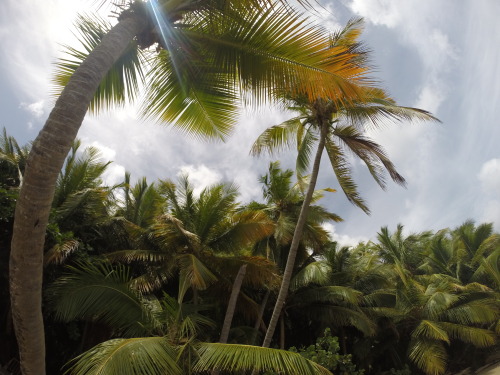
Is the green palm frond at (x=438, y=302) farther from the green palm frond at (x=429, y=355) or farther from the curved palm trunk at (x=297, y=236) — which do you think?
the curved palm trunk at (x=297, y=236)

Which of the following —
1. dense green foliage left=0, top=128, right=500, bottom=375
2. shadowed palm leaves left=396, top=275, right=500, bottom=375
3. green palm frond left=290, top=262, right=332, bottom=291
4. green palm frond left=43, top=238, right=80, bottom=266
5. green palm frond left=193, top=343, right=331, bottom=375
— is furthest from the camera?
shadowed palm leaves left=396, top=275, right=500, bottom=375

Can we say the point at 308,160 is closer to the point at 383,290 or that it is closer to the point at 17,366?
the point at 383,290

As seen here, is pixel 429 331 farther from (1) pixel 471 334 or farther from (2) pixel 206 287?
(2) pixel 206 287

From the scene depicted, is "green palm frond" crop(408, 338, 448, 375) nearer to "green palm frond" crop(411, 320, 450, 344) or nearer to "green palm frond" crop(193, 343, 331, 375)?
"green palm frond" crop(411, 320, 450, 344)

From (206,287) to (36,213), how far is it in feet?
22.3

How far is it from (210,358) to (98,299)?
2.78 metres

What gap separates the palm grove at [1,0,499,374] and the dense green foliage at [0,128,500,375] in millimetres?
49

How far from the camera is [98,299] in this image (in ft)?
22.0

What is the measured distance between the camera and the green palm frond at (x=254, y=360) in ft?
15.9

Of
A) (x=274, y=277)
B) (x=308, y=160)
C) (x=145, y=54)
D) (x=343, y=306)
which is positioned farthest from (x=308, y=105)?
(x=343, y=306)

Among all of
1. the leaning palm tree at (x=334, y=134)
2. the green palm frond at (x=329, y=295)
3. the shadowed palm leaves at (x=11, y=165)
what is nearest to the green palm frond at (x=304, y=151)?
the leaning palm tree at (x=334, y=134)

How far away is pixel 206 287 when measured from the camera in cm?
902

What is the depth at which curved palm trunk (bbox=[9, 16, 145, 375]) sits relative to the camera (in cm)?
268

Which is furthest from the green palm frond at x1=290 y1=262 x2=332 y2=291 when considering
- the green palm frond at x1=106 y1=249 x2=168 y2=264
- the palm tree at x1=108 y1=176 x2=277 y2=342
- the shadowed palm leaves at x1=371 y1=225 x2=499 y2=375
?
the green palm frond at x1=106 y1=249 x2=168 y2=264
